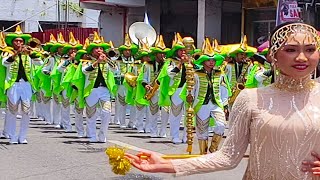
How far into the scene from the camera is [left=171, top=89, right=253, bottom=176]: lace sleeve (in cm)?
269

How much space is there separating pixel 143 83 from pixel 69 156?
337 cm

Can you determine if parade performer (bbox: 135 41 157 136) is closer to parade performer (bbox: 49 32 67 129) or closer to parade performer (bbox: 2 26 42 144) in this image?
parade performer (bbox: 49 32 67 129)

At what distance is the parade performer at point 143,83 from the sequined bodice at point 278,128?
9006mm

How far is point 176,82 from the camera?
10648 mm

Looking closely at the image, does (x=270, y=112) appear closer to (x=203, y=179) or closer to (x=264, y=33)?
(x=203, y=179)

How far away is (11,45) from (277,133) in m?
8.40

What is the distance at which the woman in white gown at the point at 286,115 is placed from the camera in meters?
2.52

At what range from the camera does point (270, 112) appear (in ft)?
8.43

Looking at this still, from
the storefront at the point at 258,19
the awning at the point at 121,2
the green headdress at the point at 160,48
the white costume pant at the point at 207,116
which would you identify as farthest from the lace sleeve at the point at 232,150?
the awning at the point at 121,2

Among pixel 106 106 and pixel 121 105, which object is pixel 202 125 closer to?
pixel 106 106

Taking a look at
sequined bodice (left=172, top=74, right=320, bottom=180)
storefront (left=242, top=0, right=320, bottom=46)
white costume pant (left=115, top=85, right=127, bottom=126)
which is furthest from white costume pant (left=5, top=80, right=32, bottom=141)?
storefront (left=242, top=0, right=320, bottom=46)

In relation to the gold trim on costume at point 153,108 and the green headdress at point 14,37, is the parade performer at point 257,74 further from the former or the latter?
the green headdress at point 14,37

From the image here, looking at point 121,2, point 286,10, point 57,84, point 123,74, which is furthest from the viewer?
point 121,2

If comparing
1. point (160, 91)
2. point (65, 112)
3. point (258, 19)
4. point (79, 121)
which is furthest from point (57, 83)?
point (258, 19)
